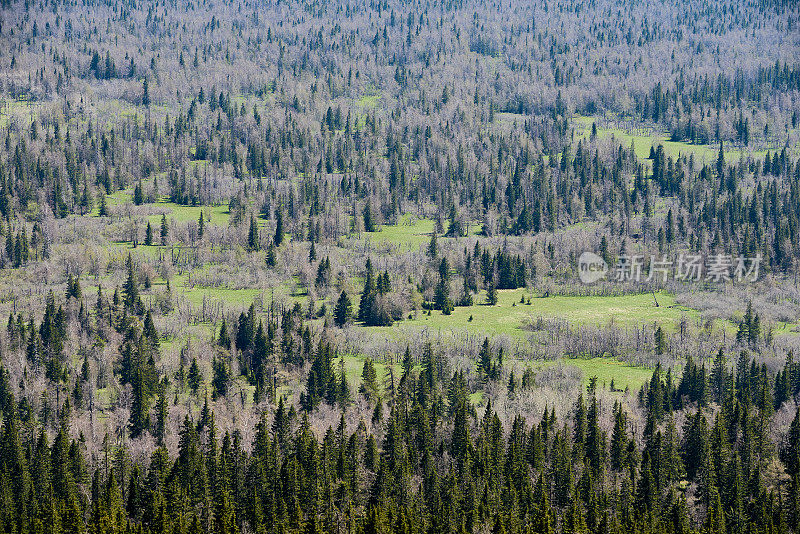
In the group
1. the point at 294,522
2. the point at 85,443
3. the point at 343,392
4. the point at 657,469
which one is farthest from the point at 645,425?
the point at 85,443

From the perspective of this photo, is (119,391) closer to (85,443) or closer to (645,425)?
(85,443)

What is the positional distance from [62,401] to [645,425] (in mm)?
94033

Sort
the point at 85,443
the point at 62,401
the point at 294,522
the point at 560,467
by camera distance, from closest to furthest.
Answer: the point at 294,522, the point at 560,467, the point at 85,443, the point at 62,401

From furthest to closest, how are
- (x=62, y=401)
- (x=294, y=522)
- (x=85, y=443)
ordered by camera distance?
(x=62, y=401)
(x=85, y=443)
(x=294, y=522)

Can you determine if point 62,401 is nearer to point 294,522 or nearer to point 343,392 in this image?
point 343,392

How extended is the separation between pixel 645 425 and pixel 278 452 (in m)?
57.3

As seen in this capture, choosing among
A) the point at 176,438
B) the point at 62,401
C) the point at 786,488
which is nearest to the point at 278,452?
the point at 176,438

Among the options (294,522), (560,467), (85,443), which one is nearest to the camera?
(294,522)

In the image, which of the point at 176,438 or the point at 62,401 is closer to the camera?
the point at 176,438

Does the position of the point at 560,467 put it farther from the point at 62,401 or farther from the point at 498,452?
the point at 62,401

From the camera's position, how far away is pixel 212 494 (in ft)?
493

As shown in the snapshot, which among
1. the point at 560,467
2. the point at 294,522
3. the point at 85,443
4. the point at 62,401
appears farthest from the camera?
the point at 62,401

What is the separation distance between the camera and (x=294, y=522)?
5733 inches

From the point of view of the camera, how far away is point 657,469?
159 meters
